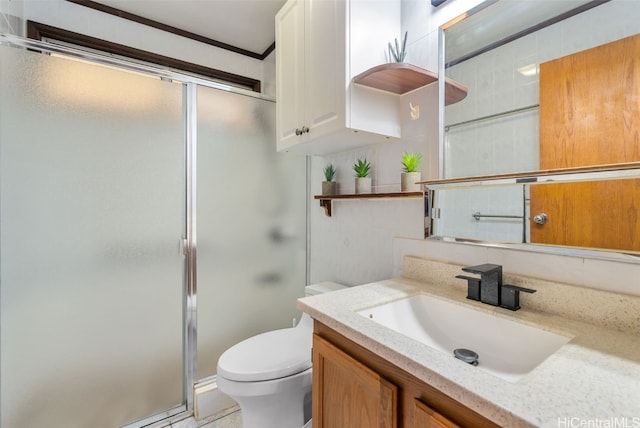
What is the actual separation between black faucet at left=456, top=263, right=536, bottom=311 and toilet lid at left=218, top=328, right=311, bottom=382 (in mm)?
731

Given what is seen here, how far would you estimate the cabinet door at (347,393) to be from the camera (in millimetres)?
633

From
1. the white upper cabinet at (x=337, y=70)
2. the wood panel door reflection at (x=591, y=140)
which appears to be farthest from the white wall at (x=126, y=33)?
the wood panel door reflection at (x=591, y=140)

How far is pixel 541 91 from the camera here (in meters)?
0.84

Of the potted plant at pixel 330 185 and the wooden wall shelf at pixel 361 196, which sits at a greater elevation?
the potted plant at pixel 330 185

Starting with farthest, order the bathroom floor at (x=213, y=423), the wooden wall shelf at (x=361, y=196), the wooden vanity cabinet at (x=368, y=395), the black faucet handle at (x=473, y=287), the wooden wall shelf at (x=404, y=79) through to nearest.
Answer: the bathroom floor at (x=213, y=423), the wooden wall shelf at (x=361, y=196), the wooden wall shelf at (x=404, y=79), the black faucet handle at (x=473, y=287), the wooden vanity cabinet at (x=368, y=395)

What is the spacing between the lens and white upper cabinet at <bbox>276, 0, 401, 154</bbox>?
1.11m

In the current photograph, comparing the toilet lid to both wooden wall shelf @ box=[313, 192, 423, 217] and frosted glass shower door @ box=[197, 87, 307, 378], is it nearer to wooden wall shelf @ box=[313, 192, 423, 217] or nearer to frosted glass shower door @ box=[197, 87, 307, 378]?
frosted glass shower door @ box=[197, 87, 307, 378]

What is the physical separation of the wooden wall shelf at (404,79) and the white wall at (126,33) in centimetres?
132

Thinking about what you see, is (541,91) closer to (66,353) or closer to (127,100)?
(127,100)

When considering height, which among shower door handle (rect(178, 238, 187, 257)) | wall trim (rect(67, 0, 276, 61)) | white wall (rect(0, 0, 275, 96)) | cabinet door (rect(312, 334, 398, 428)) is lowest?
cabinet door (rect(312, 334, 398, 428))

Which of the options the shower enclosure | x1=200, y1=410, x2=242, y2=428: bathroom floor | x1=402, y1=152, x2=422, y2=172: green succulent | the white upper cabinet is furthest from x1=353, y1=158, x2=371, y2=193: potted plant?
x1=200, y1=410, x2=242, y2=428: bathroom floor

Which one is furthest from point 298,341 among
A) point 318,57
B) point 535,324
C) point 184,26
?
point 184,26

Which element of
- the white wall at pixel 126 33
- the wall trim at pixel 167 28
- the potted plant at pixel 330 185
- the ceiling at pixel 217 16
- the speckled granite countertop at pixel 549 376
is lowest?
the speckled granite countertop at pixel 549 376

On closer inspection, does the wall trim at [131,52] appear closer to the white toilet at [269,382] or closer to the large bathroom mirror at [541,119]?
the large bathroom mirror at [541,119]
